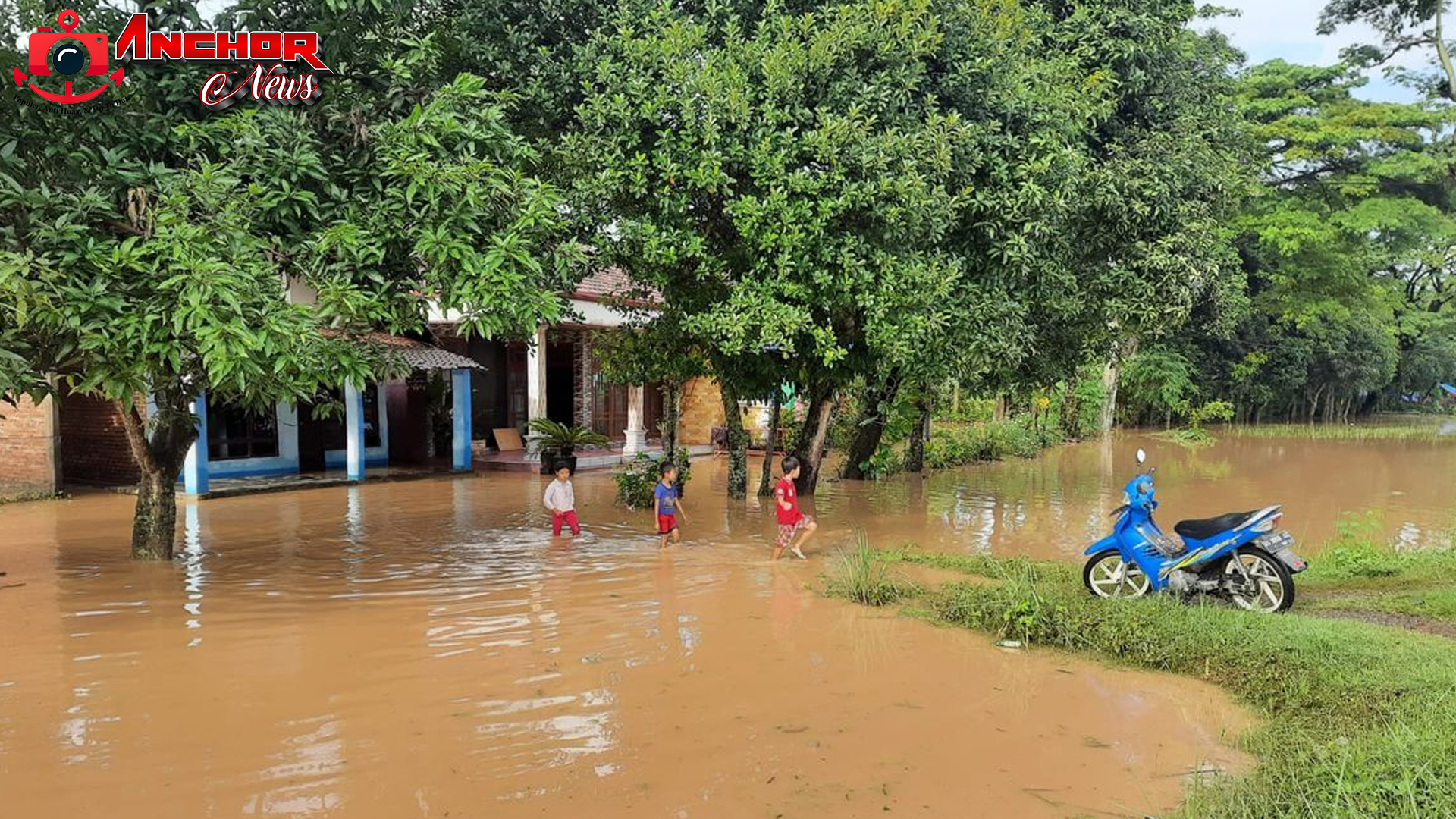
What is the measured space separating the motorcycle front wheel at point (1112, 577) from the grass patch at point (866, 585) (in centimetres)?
142

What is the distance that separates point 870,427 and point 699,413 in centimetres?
743

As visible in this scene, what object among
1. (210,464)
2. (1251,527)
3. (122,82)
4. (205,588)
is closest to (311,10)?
(122,82)

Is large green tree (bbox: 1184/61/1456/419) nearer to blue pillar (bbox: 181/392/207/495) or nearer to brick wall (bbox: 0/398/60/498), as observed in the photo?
blue pillar (bbox: 181/392/207/495)

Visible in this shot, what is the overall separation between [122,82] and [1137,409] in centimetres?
3102

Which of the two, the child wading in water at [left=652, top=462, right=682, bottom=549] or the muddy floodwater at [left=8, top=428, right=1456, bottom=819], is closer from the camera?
the muddy floodwater at [left=8, top=428, right=1456, bottom=819]

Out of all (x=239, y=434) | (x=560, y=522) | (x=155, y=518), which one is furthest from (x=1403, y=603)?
(x=239, y=434)

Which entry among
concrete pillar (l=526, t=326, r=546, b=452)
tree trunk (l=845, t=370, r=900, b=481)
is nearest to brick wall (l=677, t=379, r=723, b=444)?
concrete pillar (l=526, t=326, r=546, b=452)

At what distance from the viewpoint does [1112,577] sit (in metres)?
7.82

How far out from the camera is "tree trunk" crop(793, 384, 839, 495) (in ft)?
45.8

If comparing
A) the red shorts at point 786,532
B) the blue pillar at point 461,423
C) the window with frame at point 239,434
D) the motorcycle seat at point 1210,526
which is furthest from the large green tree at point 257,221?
the blue pillar at point 461,423

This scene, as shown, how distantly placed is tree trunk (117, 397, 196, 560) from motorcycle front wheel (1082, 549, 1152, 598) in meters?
8.11

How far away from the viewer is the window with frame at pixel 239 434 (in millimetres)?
15789

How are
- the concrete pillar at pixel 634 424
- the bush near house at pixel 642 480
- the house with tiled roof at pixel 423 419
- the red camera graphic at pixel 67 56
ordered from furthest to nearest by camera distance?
the concrete pillar at pixel 634 424, the house with tiled roof at pixel 423 419, the bush near house at pixel 642 480, the red camera graphic at pixel 67 56

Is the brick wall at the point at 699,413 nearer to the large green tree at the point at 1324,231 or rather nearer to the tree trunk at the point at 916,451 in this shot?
the tree trunk at the point at 916,451
